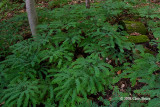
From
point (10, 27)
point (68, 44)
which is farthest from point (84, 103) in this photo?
point (10, 27)

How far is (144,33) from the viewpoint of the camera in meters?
4.37

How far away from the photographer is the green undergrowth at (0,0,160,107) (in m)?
2.66

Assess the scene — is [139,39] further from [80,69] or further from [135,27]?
[80,69]

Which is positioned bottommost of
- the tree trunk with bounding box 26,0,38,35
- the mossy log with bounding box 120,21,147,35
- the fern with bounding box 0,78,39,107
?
the fern with bounding box 0,78,39,107

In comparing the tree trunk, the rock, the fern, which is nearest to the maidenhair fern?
the fern

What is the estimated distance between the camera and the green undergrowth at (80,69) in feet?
8.72

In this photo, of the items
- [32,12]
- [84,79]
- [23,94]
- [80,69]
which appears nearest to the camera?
[84,79]

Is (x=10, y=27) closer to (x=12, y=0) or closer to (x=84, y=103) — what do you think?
(x=84, y=103)

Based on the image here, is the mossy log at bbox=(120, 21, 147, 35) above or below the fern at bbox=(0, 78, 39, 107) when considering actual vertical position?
above

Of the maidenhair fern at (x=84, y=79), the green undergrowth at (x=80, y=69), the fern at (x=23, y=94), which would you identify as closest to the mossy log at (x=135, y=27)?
the green undergrowth at (x=80, y=69)

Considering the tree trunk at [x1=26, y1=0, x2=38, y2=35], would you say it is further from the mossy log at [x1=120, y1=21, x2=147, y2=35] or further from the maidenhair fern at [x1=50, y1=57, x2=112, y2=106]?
the mossy log at [x1=120, y1=21, x2=147, y2=35]

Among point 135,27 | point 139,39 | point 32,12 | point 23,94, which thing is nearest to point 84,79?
point 23,94

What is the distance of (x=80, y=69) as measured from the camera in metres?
2.92

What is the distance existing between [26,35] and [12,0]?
5583 millimetres
